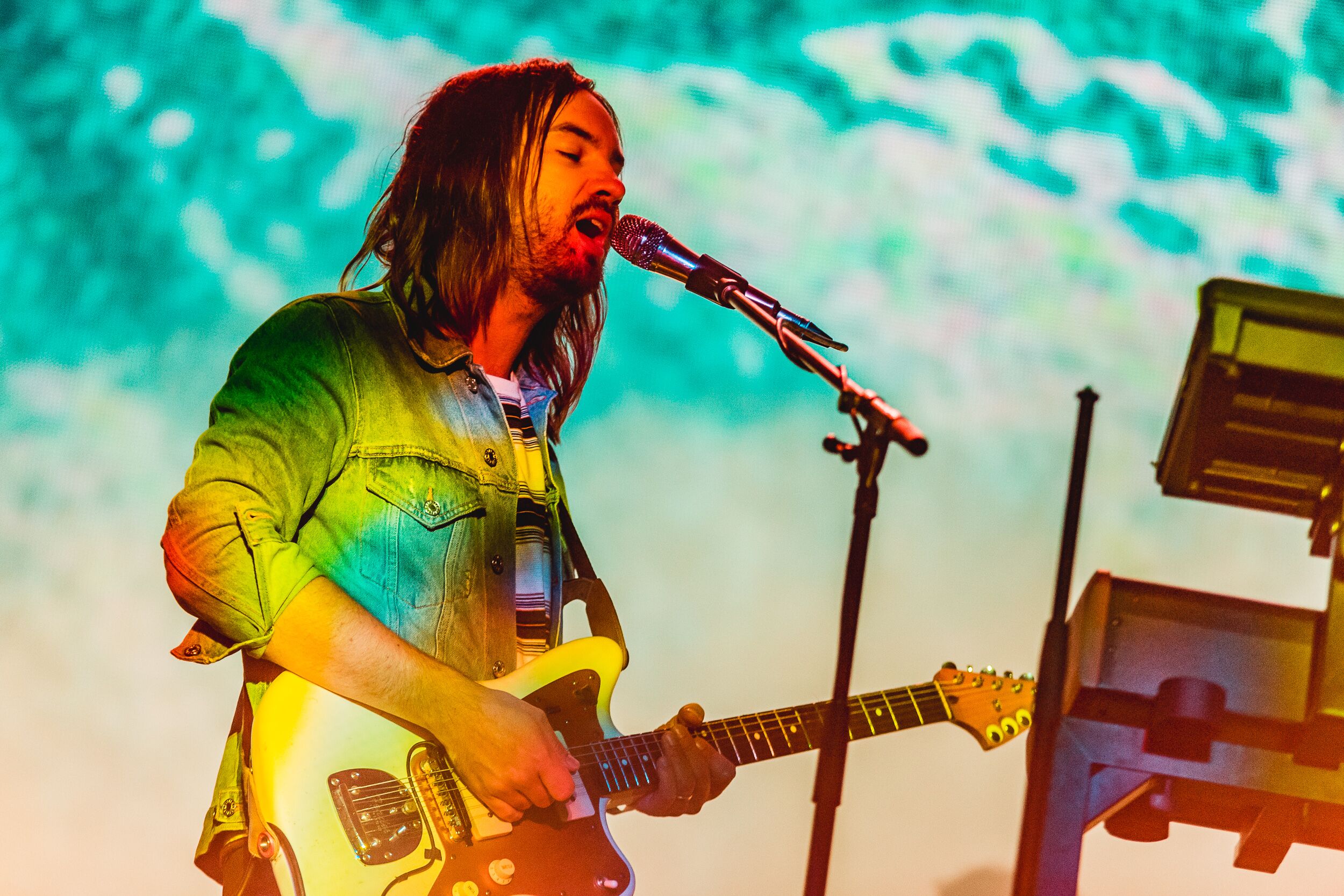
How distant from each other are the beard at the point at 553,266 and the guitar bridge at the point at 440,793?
2.99 ft

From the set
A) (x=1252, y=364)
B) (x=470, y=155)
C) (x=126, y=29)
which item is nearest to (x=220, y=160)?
(x=126, y=29)

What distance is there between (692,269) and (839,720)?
0.75m

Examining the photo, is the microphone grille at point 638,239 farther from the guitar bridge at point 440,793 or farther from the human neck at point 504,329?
the guitar bridge at point 440,793

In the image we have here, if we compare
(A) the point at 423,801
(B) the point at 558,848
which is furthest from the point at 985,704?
(A) the point at 423,801

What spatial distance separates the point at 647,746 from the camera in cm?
219

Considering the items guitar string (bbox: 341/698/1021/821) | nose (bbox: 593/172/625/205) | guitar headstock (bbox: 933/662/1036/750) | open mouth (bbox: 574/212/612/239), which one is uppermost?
nose (bbox: 593/172/625/205)

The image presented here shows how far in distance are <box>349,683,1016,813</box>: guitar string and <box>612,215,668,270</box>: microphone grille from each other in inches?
32.5

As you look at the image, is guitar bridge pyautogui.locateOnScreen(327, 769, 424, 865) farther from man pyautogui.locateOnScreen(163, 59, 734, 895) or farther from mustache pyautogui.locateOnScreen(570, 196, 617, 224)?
mustache pyautogui.locateOnScreen(570, 196, 617, 224)

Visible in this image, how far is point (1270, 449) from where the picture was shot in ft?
4.55

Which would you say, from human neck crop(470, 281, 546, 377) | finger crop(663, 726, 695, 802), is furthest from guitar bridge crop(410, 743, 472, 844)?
human neck crop(470, 281, 546, 377)

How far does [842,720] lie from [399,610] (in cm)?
90

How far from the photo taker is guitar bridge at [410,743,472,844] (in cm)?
190

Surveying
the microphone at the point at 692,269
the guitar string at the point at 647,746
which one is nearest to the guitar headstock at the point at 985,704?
the guitar string at the point at 647,746

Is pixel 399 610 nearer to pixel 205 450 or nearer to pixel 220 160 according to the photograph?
pixel 205 450
